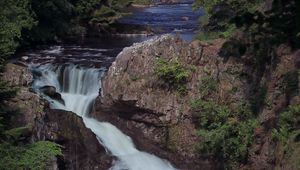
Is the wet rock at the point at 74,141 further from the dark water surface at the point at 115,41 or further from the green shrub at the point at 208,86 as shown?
the dark water surface at the point at 115,41

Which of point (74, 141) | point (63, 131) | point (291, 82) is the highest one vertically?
point (291, 82)

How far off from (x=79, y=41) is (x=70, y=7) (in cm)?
371

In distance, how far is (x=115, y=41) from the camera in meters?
31.4

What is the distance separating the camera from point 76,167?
17.5 m

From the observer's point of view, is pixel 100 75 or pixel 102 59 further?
pixel 102 59

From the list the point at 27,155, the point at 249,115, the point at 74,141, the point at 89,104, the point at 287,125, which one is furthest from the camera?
the point at 89,104

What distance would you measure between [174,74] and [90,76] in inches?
186

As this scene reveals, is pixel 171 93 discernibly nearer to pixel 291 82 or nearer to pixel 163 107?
pixel 163 107

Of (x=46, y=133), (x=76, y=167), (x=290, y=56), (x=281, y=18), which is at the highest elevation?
(x=281, y=18)

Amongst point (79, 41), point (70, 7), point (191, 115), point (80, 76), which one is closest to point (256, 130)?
point (191, 115)

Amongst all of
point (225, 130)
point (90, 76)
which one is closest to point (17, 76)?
point (90, 76)

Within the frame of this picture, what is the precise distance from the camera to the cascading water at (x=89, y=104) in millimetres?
18281

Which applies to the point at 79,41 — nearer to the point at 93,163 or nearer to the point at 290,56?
the point at 93,163

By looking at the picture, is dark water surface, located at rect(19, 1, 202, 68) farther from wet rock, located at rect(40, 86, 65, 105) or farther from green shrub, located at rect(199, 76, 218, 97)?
green shrub, located at rect(199, 76, 218, 97)
